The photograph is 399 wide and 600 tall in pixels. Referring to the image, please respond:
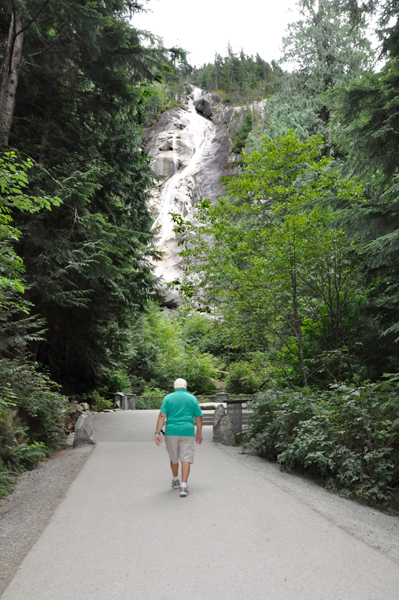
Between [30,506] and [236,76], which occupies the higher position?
[236,76]

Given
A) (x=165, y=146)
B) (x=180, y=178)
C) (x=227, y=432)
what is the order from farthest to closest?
(x=165, y=146), (x=180, y=178), (x=227, y=432)

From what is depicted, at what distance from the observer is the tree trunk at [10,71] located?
909cm

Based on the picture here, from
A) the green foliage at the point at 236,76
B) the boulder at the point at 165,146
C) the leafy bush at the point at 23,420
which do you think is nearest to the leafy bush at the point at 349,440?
the leafy bush at the point at 23,420

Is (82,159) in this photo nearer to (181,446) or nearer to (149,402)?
(181,446)

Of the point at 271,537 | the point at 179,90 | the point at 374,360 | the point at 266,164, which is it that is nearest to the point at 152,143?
the point at 179,90

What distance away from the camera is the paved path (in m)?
3.16

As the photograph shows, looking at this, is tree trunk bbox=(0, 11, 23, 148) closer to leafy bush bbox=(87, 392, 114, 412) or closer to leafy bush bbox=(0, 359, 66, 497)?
leafy bush bbox=(0, 359, 66, 497)

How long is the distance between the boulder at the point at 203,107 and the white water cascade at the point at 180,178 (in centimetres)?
125

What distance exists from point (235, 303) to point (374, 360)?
12.9 ft

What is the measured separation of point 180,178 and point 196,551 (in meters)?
50.6

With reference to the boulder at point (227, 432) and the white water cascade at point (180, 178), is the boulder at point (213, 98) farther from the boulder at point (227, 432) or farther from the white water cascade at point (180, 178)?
the boulder at point (227, 432)

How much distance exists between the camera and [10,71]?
30.8ft

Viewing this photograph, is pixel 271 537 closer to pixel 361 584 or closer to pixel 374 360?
pixel 361 584

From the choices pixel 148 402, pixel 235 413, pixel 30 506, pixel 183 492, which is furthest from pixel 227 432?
pixel 148 402
